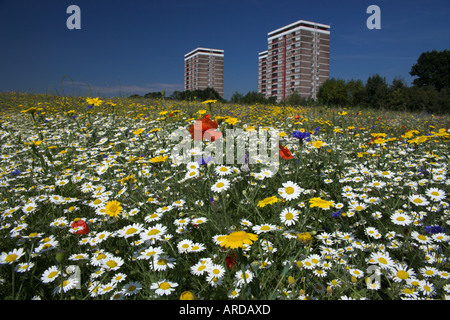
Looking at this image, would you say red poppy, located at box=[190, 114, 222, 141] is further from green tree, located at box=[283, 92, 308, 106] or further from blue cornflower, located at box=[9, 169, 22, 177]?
green tree, located at box=[283, 92, 308, 106]

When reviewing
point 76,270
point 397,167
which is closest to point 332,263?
point 76,270

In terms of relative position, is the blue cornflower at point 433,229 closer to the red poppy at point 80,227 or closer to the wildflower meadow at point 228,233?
the wildflower meadow at point 228,233

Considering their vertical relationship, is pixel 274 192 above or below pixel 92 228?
above

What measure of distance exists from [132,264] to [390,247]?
141 centimetres

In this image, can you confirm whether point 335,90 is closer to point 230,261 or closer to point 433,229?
point 433,229

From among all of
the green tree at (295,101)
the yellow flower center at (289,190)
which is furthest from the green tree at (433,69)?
the yellow flower center at (289,190)

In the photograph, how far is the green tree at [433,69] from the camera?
143 ft

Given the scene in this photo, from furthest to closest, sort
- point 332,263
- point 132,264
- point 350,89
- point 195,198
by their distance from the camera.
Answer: point 350,89 → point 195,198 → point 132,264 → point 332,263

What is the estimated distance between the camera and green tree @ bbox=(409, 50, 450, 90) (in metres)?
43.4

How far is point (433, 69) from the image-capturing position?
45.9m

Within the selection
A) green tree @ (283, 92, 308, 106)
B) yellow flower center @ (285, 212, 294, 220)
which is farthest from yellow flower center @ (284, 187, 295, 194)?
green tree @ (283, 92, 308, 106)

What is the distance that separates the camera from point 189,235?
154 centimetres

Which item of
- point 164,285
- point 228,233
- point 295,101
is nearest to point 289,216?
point 228,233
